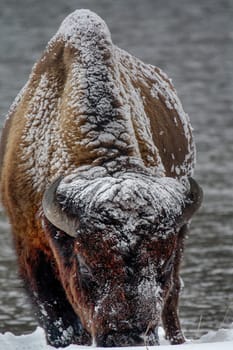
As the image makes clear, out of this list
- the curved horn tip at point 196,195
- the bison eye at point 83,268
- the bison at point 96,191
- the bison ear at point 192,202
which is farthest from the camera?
the curved horn tip at point 196,195

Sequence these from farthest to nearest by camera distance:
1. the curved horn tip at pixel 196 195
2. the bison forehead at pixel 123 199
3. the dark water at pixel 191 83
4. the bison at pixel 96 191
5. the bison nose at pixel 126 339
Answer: the dark water at pixel 191 83
the curved horn tip at pixel 196 195
the bison forehead at pixel 123 199
the bison at pixel 96 191
the bison nose at pixel 126 339

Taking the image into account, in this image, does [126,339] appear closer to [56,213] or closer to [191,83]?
[56,213]

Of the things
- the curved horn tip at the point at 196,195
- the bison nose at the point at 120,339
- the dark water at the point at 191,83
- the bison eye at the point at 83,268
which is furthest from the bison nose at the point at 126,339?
the dark water at the point at 191,83

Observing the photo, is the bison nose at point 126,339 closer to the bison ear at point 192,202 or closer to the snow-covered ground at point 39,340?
the snow-covered ground at point 39,340

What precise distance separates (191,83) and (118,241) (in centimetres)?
1938

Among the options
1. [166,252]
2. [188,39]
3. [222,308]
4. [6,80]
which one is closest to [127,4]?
[188,39]

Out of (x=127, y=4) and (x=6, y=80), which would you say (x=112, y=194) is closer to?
(x=6, y=80)

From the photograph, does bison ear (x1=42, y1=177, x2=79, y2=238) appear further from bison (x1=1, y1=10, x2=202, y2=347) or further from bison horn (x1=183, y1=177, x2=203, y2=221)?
bison horn (x1=183, y1=177, x2=203, y2=221)

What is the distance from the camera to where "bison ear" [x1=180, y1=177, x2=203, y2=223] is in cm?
759

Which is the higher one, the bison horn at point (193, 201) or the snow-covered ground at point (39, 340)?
the bison horn at point (193, 201)

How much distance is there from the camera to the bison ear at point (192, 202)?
24.9ft

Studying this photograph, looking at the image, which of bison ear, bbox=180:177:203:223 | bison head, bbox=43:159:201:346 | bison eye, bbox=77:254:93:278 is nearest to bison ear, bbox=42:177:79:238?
bison head, bbox=43:159:201:346

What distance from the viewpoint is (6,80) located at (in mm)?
26203

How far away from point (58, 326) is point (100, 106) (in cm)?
Answer: 155
